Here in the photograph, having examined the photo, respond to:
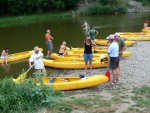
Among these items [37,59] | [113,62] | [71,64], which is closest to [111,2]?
[71,64]

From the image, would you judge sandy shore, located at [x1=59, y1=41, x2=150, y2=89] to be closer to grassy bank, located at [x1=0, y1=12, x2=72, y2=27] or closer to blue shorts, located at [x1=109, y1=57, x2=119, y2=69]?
blue shorts, located at [x1=109, y1=57, x2=119, y2=69]

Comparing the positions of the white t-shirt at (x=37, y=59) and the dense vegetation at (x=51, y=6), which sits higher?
the dense vegetation at (x=51, y=6)

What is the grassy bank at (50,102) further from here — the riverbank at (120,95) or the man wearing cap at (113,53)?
the man wearing cap at (113,53)

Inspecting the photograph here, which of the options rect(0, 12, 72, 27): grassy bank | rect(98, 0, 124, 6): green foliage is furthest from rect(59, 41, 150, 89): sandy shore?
rect(98, 0, 124, 6): green foliage

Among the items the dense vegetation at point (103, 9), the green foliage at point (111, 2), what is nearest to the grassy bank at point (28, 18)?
the dense vegetation at point (103, 9)

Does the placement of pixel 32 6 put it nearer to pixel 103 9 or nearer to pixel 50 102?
pixel 103 9

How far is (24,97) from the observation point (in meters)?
9.84

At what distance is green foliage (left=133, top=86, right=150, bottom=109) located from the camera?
10.1 m

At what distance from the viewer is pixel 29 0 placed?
2044 inches

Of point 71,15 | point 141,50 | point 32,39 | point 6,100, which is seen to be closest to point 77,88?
point 6,100

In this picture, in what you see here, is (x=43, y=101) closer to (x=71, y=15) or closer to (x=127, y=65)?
(x=127, y=65)

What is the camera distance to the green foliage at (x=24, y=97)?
9.52 metres

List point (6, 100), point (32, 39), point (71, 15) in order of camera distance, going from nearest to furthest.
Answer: point (6, 100), point (32, 39), point (71, 15)

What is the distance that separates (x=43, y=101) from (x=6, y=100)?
108 cm
